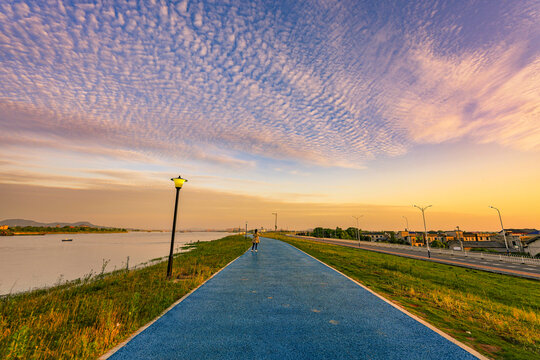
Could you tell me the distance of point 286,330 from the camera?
4.89m

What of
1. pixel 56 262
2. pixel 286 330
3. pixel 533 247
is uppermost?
pixel 286 330

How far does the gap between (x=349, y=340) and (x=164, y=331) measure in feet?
13.2

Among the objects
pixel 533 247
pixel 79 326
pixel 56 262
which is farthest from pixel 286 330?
pixel 533 247

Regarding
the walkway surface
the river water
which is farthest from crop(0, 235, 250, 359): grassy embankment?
the river water

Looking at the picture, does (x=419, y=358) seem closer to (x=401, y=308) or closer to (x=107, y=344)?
(x=401, y=308)

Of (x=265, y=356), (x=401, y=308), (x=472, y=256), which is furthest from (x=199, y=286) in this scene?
(x=472, y=256)

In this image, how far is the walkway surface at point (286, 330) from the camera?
13.2ft

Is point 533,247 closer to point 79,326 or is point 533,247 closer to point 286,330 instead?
point 286,330

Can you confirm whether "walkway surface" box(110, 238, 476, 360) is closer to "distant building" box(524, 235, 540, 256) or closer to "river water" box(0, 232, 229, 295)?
"river water" box(0, 232, 229, 295)

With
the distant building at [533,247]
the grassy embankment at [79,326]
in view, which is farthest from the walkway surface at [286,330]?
the distant building at [533,247]

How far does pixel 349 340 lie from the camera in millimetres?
4480

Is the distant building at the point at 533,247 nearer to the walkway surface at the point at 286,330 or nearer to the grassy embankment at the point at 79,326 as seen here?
the walkway surface at the point at 286,330

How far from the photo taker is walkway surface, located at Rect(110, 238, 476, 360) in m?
4.02

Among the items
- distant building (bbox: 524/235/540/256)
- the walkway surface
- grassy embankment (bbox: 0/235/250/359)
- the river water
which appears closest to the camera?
grassy embankment (bbox: 0/235/250/359)
